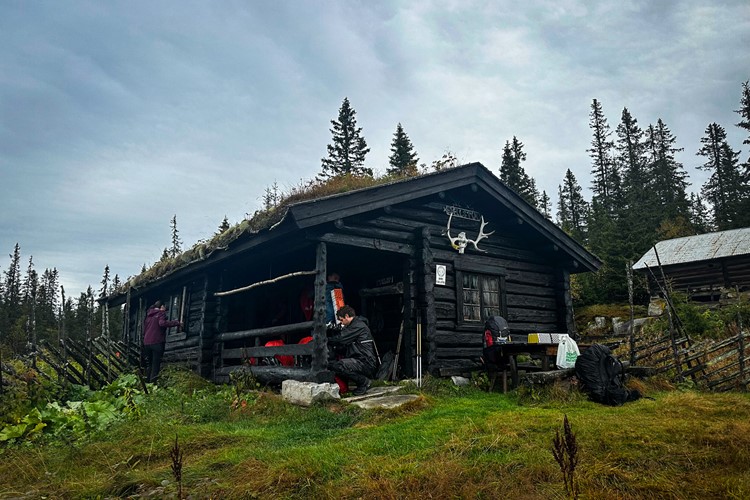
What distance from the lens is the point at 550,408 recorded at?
24.7ft

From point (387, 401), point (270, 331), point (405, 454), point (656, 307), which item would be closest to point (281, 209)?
point (270, 331)

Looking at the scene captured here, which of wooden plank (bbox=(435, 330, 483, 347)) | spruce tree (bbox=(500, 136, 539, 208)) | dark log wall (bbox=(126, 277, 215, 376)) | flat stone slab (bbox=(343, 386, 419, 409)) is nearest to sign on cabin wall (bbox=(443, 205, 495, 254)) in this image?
wooden plank (bbox=(435, 330, 483, 347))

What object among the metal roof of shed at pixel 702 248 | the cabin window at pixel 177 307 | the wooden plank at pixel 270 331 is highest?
the metal roof of shed at pixel 702 248

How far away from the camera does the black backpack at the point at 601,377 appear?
8000mm

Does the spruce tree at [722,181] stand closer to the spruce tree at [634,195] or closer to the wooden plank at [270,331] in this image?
the spruce tree at [634,195]

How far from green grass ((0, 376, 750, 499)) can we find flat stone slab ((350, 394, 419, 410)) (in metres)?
0.20

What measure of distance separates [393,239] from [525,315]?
409 centimetres

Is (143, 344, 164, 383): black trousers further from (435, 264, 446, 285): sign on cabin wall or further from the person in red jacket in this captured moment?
(435, 264, 446, 285): sign on cabin wall

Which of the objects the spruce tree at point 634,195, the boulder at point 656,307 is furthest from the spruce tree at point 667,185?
the boulder at point 656,307

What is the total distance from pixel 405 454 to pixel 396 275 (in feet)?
23.2

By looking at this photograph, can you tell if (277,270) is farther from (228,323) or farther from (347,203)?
(347,203)

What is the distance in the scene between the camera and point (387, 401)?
769cm

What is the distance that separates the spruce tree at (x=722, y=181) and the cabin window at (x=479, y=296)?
3624cm

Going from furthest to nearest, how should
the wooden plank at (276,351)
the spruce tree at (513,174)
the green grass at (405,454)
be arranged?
the spruce tree at (513,174) → the wooden plank at (276,351) → the green grass at (405,454)
